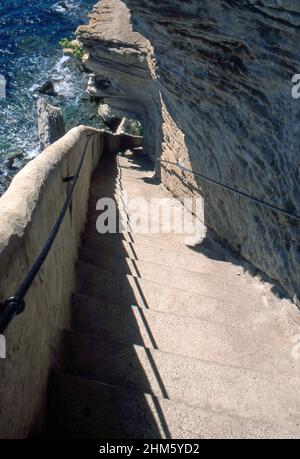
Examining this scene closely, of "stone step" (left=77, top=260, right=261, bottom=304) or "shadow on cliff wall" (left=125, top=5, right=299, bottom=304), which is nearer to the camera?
"stone step" (left=77, top=260, right=261, bottom=304)

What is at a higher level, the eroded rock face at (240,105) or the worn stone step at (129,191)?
the eroded rock face at (240,105)

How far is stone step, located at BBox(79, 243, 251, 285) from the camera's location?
5812 millimetres

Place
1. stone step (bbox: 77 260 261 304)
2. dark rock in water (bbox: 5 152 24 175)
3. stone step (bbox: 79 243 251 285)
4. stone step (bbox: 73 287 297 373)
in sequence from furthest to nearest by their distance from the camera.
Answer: dark rock in water (bbox: 5 152 24 175)
stone step (bbox: 79 243 251 285)
stone step (bbox: 77 260 261 304)
stone step (bbox: 73 287 297 373)

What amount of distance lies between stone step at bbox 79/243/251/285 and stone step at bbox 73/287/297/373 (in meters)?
1.03

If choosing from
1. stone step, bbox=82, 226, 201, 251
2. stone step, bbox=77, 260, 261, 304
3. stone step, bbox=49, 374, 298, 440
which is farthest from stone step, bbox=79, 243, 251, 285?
stone step, bbox=49, 374, 298, 440

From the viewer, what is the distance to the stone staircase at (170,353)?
10.9 ft

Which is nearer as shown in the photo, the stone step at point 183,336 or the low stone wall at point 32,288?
the low stone wall at point 32,288

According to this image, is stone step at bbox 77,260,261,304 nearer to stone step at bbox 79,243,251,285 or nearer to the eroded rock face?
stone step at bbox 79,243,251,285

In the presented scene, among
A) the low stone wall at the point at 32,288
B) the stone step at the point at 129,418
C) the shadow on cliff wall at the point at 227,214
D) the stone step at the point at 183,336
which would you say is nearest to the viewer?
the low stone wall at the point at 32,288

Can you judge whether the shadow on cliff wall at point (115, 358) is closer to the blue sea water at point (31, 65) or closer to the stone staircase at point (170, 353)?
the stone staircase at point (170, 353)

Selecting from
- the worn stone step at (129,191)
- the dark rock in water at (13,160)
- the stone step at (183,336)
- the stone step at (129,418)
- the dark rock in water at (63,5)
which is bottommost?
the dark rock in water at (13,160)

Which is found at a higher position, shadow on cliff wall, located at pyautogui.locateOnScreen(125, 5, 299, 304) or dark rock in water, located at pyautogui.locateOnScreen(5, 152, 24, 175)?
shadow on cliff wall, located at pyautogui.locateOnScreen(125, 5, 299, 304)

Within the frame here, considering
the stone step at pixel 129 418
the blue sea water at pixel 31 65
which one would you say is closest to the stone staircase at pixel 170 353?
the stone step at pixel 129 418

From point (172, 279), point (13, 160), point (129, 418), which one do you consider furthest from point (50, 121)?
point (13, 160)
